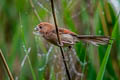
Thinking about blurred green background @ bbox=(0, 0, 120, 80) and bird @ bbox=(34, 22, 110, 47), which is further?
blurred green background @ bbox=(0, 0, 120, 80)

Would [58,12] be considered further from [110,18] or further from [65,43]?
[65,43]

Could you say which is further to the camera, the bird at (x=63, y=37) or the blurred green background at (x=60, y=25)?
the blurred green background at (x=60, y=25)

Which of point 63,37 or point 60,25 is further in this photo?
point 60,25

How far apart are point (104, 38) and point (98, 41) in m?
0.02

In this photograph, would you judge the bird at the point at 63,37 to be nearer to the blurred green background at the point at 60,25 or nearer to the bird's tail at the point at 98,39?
the bird's tail at the point at 98,39

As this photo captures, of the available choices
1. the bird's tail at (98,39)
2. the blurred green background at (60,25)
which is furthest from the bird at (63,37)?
the blurred green background at (60,25)

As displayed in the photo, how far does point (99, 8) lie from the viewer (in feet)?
7.58

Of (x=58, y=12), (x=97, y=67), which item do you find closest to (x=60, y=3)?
(x=58, y=12)

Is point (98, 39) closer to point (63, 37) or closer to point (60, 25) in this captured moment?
point (63, 37)

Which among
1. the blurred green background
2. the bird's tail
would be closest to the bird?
the bird's tail

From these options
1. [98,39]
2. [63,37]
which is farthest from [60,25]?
[98,39]

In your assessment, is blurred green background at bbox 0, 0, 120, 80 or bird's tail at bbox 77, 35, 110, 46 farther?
blurred green background at bbox 0, 0, 120, 80

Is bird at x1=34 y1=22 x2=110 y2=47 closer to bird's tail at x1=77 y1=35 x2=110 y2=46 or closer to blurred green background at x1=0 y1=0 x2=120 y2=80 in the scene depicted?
bird's tail at x1=77 y1=35 x2=110 y2=46

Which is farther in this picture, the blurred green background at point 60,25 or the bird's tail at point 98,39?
the blurred green background at point 60,25
